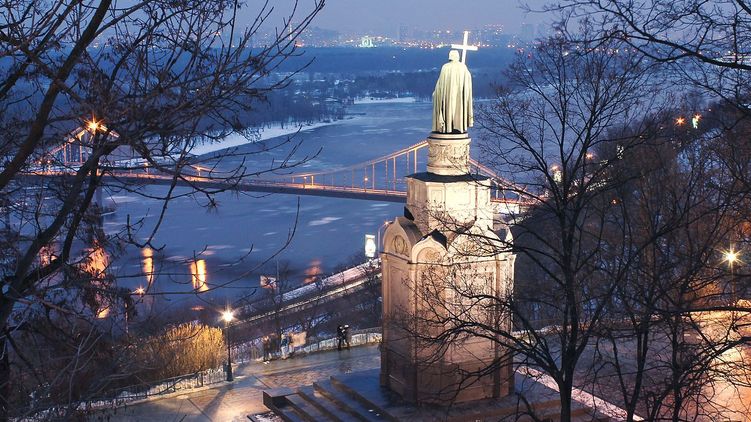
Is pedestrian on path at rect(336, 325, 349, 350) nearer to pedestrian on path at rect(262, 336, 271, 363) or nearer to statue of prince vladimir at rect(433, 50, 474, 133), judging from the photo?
pedestrian on path at rect(262, 336, 271, 363)

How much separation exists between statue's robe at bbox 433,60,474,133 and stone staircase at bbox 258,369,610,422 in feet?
10.3

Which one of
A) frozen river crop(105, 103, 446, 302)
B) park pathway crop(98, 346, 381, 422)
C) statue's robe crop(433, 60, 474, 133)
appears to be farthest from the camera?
frozen river crop(105, 103, 446, 302)

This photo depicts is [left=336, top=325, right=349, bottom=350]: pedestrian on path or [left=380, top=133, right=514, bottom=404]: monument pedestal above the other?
[left=380, top=133, right=514, bottom=404]: monument pedestal

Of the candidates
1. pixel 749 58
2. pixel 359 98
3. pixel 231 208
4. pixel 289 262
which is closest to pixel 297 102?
pixel 359 98

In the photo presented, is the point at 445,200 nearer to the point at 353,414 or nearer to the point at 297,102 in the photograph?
the point at 353,414

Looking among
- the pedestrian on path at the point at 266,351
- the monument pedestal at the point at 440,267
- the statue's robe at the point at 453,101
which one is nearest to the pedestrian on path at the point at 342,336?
the pedestrian on path at the point at 266,351

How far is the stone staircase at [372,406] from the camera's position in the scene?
986cm

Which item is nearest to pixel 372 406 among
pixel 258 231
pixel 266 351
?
pixel 266 351

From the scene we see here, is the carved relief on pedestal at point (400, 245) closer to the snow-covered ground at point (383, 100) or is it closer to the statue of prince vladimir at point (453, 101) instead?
the statue of prince vladimir at point (453, 101)

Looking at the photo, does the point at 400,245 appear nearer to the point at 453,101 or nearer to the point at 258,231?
the point at 453,101

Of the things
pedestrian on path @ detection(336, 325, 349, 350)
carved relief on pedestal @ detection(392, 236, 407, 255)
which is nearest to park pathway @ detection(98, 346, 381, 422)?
pedestrian on path @ detection(336, 325, 349, 350)

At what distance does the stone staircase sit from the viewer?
32.3 feet

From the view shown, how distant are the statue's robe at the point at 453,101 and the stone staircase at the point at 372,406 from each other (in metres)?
3.13

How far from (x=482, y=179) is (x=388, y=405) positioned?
2.80 m
